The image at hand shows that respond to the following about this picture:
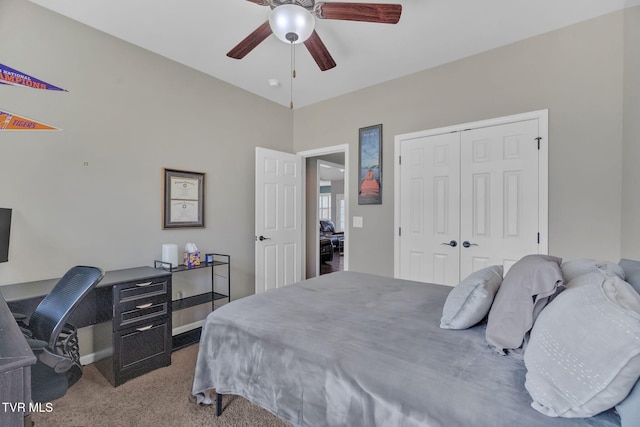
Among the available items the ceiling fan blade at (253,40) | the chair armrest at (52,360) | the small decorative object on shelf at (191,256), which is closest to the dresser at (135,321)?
the small decorative object on shelf at (191,256)

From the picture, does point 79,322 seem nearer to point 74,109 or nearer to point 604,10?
point 74,109

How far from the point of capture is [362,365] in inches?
45.7

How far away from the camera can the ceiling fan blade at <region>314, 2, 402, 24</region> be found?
1760mm

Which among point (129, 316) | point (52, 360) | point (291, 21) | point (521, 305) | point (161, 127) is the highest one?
point (291, 21)

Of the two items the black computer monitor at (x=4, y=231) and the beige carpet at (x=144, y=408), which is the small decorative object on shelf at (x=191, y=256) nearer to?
the beige carpet at (x=144, y=408)

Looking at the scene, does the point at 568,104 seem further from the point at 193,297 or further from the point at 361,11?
the point at 193,297

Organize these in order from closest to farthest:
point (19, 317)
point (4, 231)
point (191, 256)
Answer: point (19, 317) → point (4, 231) → point (191, 256)

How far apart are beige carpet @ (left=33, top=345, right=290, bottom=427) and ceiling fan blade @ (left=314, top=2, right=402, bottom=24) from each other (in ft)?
8.24

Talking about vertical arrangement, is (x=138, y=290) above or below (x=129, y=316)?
above

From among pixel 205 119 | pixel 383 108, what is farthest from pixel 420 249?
pixel 205 119

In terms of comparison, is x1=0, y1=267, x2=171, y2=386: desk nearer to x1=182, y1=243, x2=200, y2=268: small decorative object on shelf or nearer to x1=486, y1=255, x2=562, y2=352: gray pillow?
x1=182, y1=243, x2=200, y2=268: small decorative object on shelf

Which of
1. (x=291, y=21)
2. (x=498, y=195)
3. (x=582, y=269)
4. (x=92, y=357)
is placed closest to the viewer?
(x=582, y=269)

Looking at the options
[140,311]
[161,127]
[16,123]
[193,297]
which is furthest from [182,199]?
[16,123]

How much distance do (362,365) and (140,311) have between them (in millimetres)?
1967
